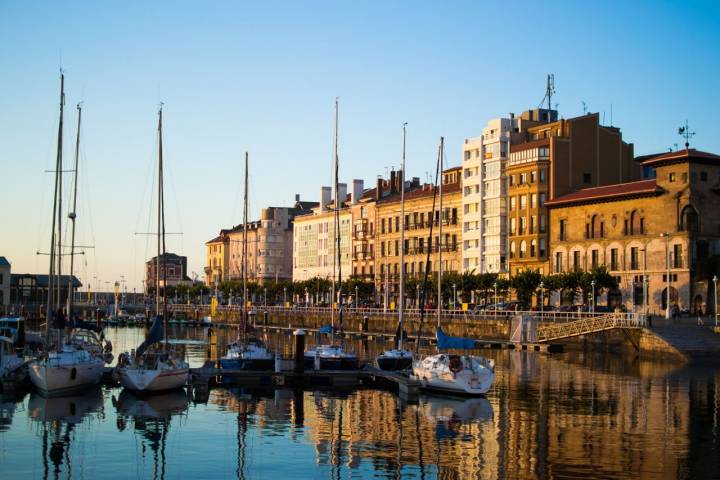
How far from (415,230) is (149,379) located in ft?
300

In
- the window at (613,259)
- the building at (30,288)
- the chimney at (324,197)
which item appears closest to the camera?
the window at (613,259)

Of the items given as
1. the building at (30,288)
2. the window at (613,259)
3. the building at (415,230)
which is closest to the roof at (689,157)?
the window at (613,259)

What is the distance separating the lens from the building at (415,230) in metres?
136

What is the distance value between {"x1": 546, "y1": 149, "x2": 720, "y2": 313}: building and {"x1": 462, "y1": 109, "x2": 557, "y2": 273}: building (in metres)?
15.4

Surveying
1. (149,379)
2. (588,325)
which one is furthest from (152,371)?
(588,325)

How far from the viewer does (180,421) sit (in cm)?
4678

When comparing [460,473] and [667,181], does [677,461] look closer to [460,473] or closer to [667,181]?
[460,473]

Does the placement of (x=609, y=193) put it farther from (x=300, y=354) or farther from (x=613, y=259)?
(x=300, y=354)

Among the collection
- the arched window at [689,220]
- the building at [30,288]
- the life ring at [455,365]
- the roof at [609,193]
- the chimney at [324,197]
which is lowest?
the life ring at [455,365]

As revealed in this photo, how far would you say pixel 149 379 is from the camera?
54.2 m

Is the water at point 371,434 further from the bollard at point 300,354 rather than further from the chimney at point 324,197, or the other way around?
the chimney at point 324,197

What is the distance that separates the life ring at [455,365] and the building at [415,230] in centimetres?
7380

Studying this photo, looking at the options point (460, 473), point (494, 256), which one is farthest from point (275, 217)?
point (460, 473)

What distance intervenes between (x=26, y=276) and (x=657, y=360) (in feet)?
444
